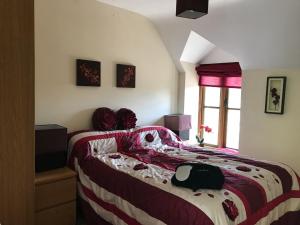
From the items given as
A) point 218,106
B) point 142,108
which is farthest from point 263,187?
point 218,106

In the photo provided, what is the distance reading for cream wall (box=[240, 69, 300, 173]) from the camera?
3.19m

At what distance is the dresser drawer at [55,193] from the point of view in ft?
7.34

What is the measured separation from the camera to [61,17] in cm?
288

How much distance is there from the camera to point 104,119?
315cm

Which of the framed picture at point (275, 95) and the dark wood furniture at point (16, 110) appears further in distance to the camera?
the framed picture at point (275, 95)

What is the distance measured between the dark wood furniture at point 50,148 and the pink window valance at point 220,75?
8.94 feet

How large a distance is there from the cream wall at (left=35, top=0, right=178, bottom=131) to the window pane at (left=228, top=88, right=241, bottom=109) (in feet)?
3.67

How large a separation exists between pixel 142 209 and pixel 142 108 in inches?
84.3

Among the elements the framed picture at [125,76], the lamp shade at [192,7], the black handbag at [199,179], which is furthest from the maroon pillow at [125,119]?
the lamp shade at [192,7]

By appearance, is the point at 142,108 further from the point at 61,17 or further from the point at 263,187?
the point at 263,187

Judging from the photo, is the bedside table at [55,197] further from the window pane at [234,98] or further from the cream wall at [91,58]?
the window pane at [234,98]

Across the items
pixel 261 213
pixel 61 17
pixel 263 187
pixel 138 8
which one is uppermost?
pixel 138 8

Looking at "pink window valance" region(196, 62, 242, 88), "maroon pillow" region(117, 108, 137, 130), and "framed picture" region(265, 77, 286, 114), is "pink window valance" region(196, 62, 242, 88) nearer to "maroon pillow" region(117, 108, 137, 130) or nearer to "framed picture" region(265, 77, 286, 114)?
"framed picture" region(265, 77, 286, 114)

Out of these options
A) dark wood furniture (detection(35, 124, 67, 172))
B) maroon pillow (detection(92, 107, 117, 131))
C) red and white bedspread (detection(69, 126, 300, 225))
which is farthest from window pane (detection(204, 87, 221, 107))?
dark wood furniture (detection(35, 124, 67, 172))
